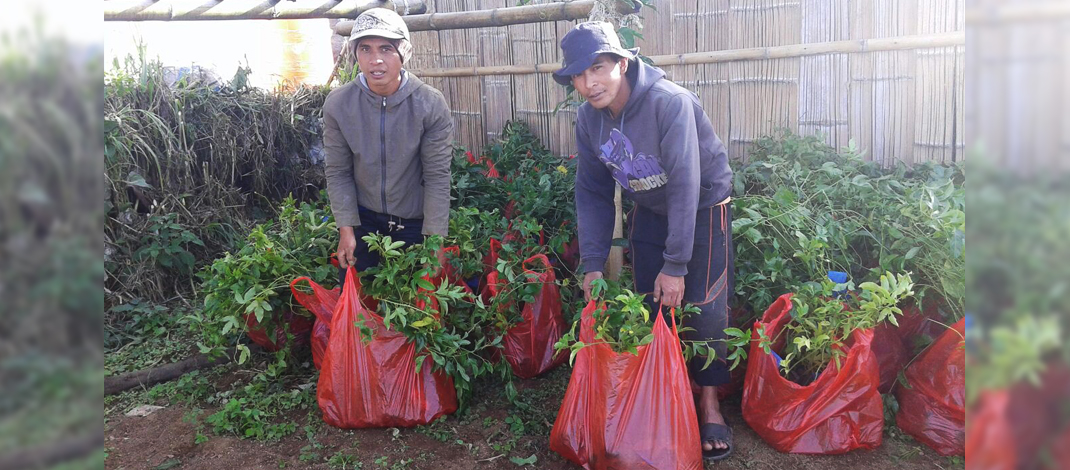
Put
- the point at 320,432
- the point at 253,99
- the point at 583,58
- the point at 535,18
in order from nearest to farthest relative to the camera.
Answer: the point at 583,58 < the point at 320,432 < the point at 535,18 < the point at 253,99

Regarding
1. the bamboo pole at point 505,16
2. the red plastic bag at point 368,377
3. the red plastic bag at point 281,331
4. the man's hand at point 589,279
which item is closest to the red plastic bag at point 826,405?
the man's hand at point 589,279

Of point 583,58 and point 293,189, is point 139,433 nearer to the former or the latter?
point 583,58

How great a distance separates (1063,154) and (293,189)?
646cm

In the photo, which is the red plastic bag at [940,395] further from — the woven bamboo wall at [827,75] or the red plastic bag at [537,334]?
the red plastic bag at [537,334]

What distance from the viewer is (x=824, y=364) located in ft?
9.32

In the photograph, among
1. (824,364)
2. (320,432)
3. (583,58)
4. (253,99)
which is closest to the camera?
(583,58)

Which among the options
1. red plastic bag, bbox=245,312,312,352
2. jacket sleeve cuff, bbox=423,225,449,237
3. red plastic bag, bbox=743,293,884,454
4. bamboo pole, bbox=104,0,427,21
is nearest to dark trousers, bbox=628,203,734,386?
red plastic bag, bbox=743,293,884,454

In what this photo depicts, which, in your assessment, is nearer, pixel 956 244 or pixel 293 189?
pixel 956 244

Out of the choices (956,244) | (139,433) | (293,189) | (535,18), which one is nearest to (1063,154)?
(956,244)

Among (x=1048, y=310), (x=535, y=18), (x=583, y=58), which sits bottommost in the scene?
(x=1048, y=310)

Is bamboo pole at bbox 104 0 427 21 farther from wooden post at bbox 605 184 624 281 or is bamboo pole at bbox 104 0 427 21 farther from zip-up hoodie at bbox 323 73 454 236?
A: wooden post at bbox 605 184 624 281

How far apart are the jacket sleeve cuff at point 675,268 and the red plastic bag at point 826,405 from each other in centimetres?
39

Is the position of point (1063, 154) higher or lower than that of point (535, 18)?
lower

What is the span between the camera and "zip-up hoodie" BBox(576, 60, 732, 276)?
2.57 metres
